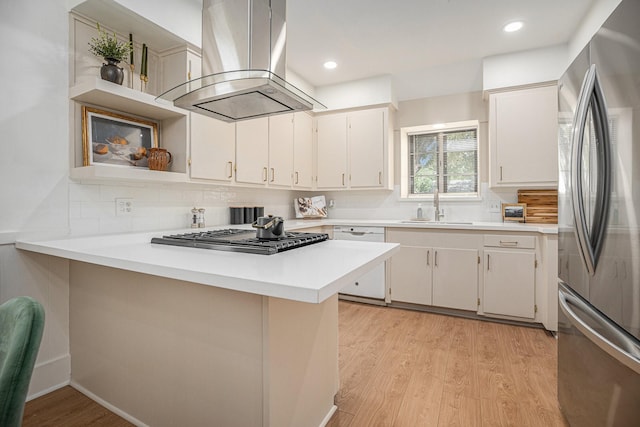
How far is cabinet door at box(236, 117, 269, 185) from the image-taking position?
2910 millimetres

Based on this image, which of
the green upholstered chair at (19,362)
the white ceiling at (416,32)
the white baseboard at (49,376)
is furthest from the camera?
the white ceiling at (416,32)

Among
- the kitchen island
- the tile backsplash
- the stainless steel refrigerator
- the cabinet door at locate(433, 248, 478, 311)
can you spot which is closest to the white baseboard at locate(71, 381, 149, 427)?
the kitchen island

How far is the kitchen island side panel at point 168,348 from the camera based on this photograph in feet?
4.04

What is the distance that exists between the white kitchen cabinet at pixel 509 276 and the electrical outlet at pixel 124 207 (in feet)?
9.90

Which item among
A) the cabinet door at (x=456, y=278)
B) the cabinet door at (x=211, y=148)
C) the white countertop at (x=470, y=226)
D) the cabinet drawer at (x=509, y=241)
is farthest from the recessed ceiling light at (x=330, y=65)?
the cabinet drawer at (x=509, y=241)

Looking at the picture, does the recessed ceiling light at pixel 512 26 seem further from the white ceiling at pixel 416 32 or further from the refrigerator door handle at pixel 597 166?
the refrigerator door handle at pixel 597 166

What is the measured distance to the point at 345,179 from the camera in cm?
398

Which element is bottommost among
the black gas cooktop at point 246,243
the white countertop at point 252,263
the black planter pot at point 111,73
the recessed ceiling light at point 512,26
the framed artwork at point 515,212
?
the white countertop at point 252,263

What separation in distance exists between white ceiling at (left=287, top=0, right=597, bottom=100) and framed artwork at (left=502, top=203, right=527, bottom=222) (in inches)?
59.6

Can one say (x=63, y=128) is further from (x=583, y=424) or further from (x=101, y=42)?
(x=583, y=424)

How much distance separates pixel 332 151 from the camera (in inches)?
159

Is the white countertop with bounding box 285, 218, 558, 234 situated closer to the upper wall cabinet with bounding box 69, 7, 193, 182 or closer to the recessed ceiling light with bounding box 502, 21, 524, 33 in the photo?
the upper wall cabinet with bounding box 69, 7, 193, 182

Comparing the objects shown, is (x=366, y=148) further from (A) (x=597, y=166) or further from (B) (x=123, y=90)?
(A) (x=597, y=166)

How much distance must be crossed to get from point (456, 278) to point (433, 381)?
137 cm
